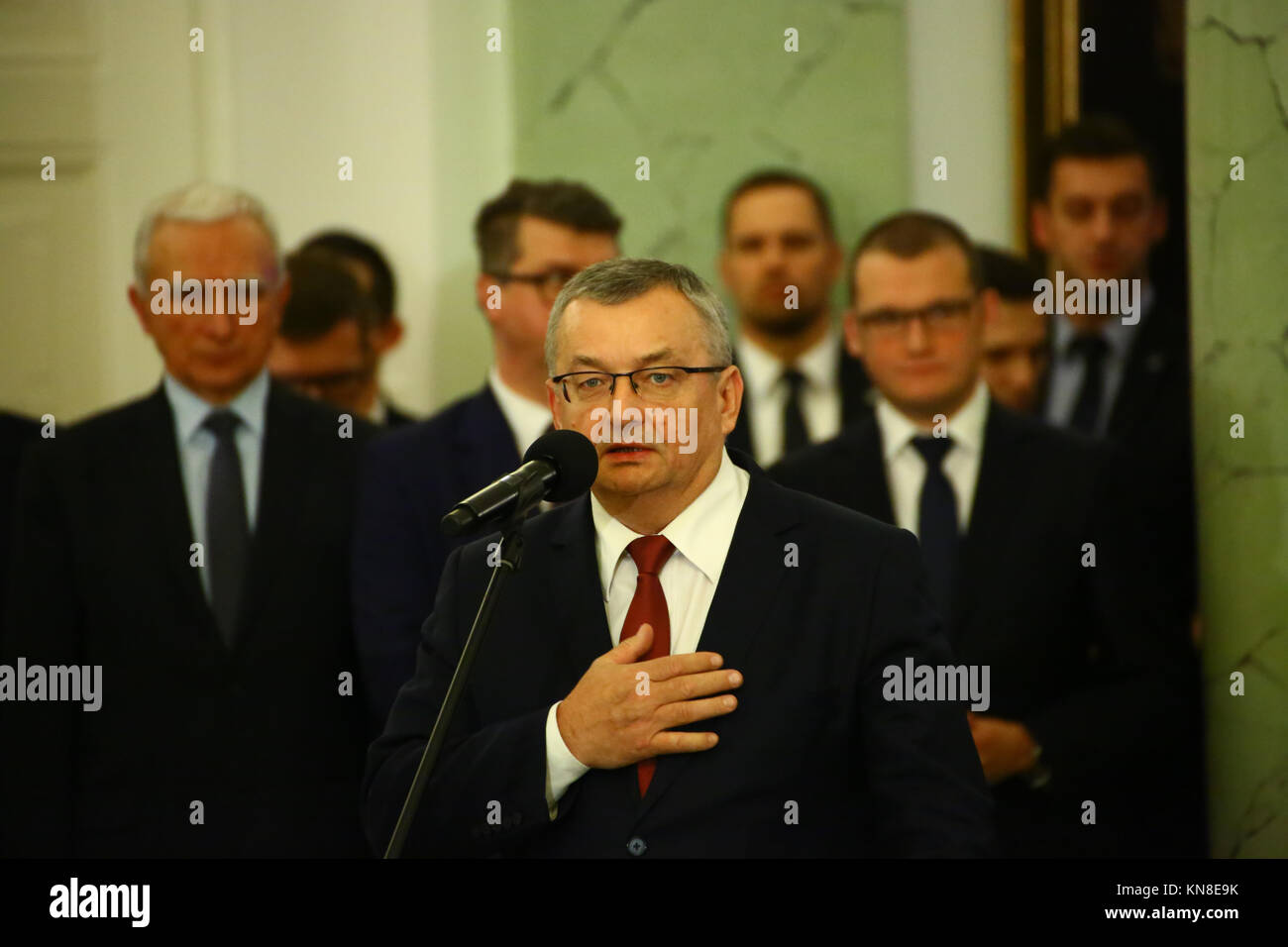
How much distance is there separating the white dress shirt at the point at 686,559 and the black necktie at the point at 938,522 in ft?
3.34

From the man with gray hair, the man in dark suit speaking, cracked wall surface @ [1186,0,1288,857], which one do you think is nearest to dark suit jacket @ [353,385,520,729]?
the man with gray hair

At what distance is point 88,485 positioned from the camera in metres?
3.33

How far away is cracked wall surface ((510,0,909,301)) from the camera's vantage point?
4578 millimetres

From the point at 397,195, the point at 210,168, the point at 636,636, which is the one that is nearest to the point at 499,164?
the point at 397,195

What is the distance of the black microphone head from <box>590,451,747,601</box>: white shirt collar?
28cm

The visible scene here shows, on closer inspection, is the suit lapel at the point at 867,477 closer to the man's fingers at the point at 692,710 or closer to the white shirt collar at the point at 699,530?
the white shirt collar at the point at 699,530

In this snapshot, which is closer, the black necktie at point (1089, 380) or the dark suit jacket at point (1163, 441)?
the dark suit jacket at point (1163, 441)

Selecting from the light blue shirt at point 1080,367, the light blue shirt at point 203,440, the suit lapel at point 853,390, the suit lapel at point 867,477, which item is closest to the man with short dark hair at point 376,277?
the light blue shirt at point 203,440

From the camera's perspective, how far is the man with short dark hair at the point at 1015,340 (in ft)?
13.6

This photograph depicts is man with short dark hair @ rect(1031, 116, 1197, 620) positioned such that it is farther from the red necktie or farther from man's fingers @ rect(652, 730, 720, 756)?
man's fingers @ rect(652, 730, 720, 756)

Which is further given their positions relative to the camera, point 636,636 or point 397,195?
point 397,195
